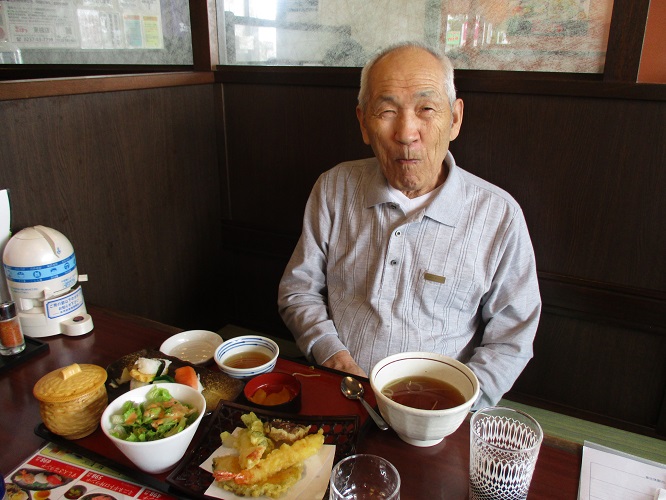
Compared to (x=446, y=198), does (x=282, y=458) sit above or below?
below

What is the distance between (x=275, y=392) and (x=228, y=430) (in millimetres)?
156

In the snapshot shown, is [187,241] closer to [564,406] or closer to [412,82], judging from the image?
[412,82]

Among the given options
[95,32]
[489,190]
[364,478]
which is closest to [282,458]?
[364,478]

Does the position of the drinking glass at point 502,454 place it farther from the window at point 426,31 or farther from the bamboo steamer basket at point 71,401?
the window at point 426,31

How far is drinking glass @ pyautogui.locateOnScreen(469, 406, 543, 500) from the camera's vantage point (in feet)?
2.61

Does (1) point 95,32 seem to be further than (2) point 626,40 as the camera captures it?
Yes

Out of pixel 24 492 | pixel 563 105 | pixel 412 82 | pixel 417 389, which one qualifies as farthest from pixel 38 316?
pixel 563 105

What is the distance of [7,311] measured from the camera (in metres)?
1.30

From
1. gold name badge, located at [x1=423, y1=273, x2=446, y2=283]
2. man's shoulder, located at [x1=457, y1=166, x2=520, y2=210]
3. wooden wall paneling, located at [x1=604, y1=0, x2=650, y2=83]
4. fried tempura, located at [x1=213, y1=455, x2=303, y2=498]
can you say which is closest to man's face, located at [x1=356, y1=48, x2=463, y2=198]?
man's shoulder, located at [x1=457, y1=166, x2=520, y2=210]

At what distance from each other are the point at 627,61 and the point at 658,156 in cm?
33

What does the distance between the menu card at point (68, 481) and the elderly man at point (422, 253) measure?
0.74 meters

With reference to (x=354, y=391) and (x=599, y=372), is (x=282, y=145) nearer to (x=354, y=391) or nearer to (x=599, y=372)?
(x=354, y=391)

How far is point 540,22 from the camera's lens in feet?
6.05

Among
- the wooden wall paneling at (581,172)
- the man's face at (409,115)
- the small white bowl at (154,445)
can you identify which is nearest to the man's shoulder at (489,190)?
the man's face at (409,115)
